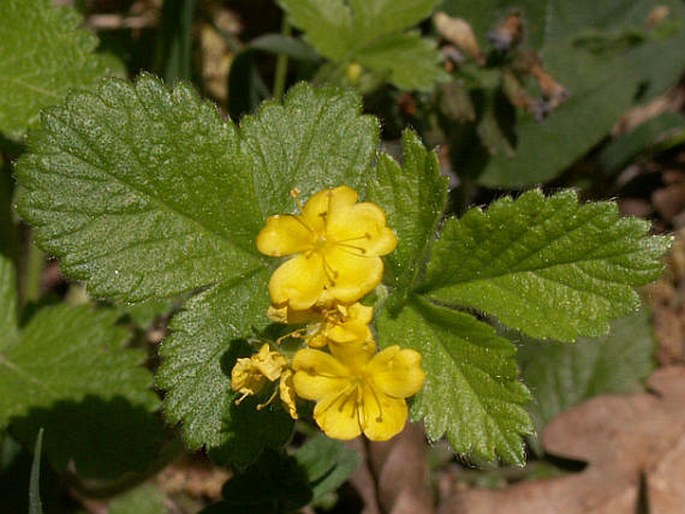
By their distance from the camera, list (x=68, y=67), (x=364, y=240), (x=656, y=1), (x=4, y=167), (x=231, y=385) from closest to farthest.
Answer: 1. (x=364, y=240)
2. (x=231, y=385)
3. (x=68, y=67)
4. (x=4, y=167)
5. (x=656, y=1)

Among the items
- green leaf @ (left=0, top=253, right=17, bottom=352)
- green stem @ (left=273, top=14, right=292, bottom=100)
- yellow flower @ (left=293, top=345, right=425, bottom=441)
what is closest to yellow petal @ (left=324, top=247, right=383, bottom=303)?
yellow flower @ (left=293, top=345, right=425, bottom=441)

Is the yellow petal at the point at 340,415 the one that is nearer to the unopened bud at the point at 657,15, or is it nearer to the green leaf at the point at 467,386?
the green leaf at the point at 467,386

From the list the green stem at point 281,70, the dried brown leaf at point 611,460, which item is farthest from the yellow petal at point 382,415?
the green stem at point 281,70

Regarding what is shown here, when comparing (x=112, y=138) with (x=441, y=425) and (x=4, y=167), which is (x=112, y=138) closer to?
(x=441, y=425)

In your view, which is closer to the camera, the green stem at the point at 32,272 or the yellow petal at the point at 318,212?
the yellow petal at the point at 318,212

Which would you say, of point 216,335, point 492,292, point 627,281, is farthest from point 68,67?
point 627,281

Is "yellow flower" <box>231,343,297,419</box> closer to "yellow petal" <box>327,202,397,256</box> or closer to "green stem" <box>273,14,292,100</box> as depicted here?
"yellow petal" <box>327,202,397,256</box>
